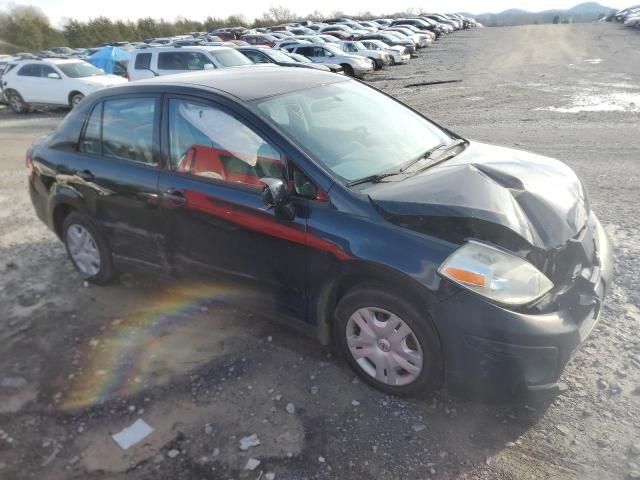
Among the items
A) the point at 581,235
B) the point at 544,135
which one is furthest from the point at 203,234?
the point at 544,135

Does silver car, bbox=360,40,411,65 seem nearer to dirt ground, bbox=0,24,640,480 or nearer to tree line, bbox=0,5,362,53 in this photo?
dirt ground, bbox=0,24,640,480

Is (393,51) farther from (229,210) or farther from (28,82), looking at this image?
(229,210)

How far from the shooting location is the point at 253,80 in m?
3.55

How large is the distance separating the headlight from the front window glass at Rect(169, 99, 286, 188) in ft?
3.76

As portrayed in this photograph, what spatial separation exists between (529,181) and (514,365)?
3.63 ft

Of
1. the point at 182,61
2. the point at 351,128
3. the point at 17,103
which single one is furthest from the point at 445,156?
the point at 17,103

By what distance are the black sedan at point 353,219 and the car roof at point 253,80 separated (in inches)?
0.8

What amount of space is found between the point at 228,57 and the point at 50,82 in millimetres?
5601

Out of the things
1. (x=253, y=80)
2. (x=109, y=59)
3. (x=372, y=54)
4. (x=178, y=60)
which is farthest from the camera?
(x=372, y=54)

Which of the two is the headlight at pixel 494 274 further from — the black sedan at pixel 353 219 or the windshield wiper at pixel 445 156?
the windshield wiper at pixel 445 156

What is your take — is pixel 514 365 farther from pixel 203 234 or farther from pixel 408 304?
pixel 203 234

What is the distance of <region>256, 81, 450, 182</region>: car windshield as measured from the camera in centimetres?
307

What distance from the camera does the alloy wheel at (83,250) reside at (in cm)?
430

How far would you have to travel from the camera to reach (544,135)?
8.84 m
